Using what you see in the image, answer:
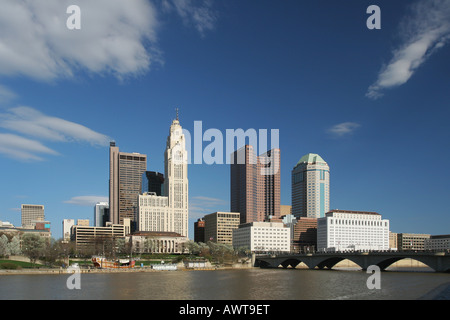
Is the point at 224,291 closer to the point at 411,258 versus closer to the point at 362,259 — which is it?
the point at 411,258

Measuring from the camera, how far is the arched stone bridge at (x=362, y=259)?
107m

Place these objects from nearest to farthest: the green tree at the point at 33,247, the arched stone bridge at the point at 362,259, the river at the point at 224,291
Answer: the river at the point at 224,291 → the arched stone bridge at the point at 362,259 → the green tree at the point at 33,247

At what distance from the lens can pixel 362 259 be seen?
125 meters

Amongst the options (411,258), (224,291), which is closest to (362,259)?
(411,258)

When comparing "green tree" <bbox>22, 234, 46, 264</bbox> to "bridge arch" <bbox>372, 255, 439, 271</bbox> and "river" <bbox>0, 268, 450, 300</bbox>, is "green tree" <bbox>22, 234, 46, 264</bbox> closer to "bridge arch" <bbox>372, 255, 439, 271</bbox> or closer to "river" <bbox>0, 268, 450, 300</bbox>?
"river" <bbox>0, 268, 450, 300</bbox>

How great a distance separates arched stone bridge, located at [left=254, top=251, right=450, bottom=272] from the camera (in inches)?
4225

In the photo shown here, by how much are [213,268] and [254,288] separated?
79.5 metres

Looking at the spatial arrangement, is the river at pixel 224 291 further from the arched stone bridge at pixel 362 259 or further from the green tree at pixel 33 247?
the green tree at pixel 33 247

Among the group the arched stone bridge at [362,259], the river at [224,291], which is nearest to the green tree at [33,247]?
the river at [224,291]
